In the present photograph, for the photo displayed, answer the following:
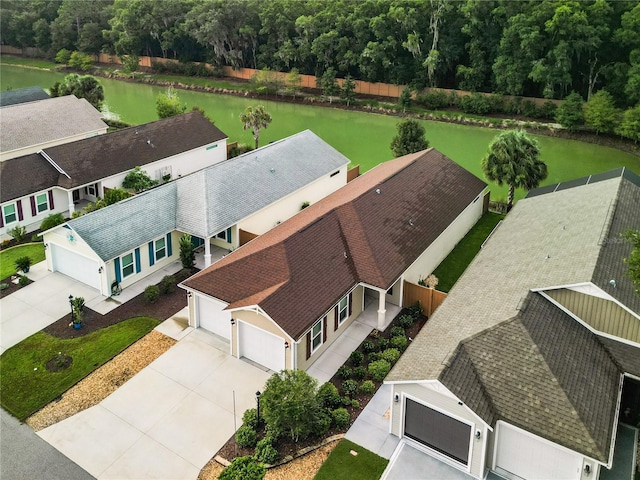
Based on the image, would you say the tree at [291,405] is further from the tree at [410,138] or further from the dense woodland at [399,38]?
the dense woodland at [399,38]

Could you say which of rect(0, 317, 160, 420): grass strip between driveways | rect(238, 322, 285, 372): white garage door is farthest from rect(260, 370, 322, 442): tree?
rect(0, 317, 160, 420): grass strip between driveways

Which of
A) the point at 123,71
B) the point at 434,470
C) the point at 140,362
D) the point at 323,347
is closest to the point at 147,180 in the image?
the point at 140,362

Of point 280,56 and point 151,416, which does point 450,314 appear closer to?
point 151,416

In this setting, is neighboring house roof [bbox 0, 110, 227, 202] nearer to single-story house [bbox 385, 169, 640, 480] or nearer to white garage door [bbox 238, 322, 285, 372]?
white garage door [bbox 238, 322, 285, 372]

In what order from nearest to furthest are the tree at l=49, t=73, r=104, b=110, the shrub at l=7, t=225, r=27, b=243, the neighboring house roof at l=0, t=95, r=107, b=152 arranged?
the shrub at l=7, t=225, r=27, b=243 → the neighboring house roof at l=0, t=95, r=107, b=152 → the tree at l=49, t=73, r=104, b=110

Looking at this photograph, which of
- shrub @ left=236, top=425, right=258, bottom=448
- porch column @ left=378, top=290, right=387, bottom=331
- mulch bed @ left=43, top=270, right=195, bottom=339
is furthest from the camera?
mulch bed @ left=43, top=270, right=195, bottom=339

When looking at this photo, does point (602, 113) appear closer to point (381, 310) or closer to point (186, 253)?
point (381, 310)

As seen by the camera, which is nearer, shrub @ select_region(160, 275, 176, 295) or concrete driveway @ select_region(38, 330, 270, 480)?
concrete driveway @ select_region(38, 330, 270, 480)

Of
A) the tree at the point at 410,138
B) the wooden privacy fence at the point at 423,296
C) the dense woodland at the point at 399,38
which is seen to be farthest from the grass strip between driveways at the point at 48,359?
the dense woodland at the point at 399,38
